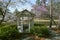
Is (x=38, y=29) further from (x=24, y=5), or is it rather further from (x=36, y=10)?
(x=36, y=10)

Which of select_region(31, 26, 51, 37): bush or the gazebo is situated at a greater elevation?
the gazebo

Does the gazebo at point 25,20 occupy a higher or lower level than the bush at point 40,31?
higher

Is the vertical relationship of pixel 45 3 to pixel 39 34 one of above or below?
above

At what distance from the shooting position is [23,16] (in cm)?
1706

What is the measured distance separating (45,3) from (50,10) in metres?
2.82

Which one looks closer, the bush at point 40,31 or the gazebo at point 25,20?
the bush at point 40,31

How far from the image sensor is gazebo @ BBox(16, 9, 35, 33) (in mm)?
16811

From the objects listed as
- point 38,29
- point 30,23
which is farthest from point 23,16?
point 38,29

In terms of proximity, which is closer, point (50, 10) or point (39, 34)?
point (39, 34)

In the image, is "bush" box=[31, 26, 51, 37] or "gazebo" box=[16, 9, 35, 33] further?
"gazebo" box=[16, 9, 35, 33]

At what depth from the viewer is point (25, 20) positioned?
1734 centimetres

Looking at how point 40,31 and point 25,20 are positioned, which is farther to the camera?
point 25,20

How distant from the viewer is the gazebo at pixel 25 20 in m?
16.8

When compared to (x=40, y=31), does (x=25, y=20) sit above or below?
above
